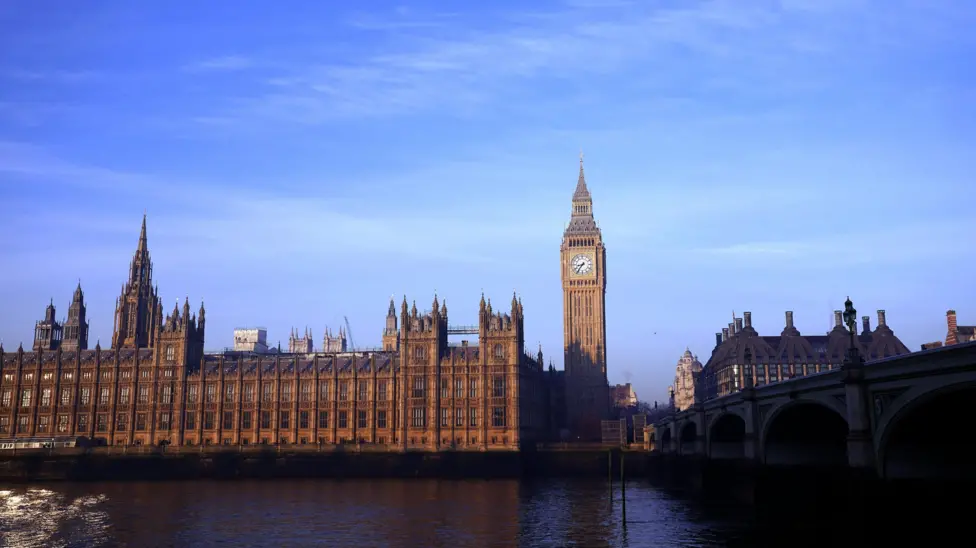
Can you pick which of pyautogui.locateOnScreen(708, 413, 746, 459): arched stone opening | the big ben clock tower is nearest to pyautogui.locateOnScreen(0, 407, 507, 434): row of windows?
the big ben clock tower

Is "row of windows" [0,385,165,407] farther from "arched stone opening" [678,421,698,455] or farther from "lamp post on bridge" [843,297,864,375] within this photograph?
"lamp post on bridge" [843,297,864,375]

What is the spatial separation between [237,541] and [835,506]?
4205cm

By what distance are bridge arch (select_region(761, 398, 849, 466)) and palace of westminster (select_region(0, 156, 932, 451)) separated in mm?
72268

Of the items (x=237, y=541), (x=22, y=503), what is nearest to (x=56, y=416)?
(x=22, y=503)

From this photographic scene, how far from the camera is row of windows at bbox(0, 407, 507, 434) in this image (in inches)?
5896

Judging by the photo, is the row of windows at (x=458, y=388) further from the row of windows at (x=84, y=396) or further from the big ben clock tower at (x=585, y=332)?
the row of windows at (x=84, y=396)

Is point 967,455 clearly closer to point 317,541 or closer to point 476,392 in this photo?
point 317,541

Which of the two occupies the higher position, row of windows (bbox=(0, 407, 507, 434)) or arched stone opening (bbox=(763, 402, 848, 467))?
row of windows (bbox=(0, 407, 507, 434))

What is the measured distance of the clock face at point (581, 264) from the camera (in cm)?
19150

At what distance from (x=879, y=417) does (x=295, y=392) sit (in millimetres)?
121254

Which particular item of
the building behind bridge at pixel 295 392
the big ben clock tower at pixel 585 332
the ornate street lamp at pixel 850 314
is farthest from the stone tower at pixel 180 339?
the ornate street lamp at pixel 850 314

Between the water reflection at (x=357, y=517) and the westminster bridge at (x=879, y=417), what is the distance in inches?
362

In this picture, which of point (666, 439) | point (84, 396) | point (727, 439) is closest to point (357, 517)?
point (727, 439)

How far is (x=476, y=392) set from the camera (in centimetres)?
15025
